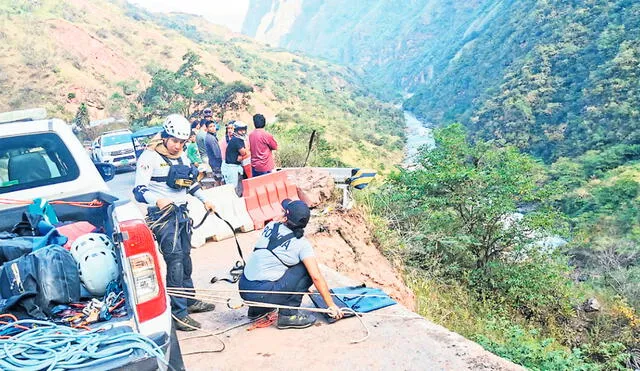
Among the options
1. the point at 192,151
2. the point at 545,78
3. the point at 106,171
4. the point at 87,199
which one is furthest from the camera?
the point at 545,78

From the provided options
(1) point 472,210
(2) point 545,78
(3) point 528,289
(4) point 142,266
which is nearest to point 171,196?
(4) point 142,266

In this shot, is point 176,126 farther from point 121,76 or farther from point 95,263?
point 121,76

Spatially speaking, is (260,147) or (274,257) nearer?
(274,257)

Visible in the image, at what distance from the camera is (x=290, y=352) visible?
4.22 meters

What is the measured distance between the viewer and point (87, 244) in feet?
9.90

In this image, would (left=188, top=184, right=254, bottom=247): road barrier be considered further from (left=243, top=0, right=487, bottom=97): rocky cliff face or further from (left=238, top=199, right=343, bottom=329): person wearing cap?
(left=243, top=0, right=487, bottom=97): rocky cliff face

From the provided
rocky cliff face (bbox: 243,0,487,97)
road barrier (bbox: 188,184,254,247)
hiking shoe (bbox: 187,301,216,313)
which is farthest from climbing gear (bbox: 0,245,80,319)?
rocky cliff face (bbox: 243,0,487,97)

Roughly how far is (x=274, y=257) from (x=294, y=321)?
62cm

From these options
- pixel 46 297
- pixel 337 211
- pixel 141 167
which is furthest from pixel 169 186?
pixel 337 211

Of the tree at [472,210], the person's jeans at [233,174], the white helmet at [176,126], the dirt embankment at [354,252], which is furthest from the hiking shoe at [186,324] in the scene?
the tree at [472,210]

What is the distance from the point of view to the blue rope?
2.15m

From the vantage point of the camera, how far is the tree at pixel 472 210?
10062 millimetres

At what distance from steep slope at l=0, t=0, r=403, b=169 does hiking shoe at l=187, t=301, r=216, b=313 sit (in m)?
7.74

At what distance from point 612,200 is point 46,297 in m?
26.6
